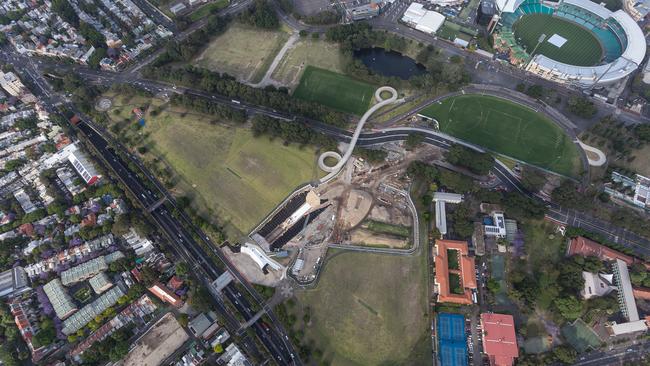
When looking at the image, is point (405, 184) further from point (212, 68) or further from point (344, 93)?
point (212, 68)

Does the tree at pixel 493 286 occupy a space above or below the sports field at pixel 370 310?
above

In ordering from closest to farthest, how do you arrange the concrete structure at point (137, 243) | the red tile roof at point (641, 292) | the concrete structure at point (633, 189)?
the red tile roof at point (641, 292) < the concrete structure at point (137, 243) < the concrete structure at point (633, 189)

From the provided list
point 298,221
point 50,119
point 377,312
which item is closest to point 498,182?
point 377,312

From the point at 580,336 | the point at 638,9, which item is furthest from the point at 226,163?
the point at 638,9

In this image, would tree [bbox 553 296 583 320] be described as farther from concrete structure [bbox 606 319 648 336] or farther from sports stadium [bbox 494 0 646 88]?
sports stadium [bbox 494 0 646 88]

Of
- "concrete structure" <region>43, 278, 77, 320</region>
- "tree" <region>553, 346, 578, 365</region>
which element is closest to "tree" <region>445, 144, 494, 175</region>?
"tree" <region>553, 346, 578, 365</region>

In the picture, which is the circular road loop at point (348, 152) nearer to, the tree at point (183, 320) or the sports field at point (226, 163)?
the sports field at point (226, 163)

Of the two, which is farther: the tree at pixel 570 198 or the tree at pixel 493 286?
the tree at pixel 570 198

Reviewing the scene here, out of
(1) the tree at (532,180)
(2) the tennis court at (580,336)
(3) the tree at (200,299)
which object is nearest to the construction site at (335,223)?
(3) the tree at (200,299)
